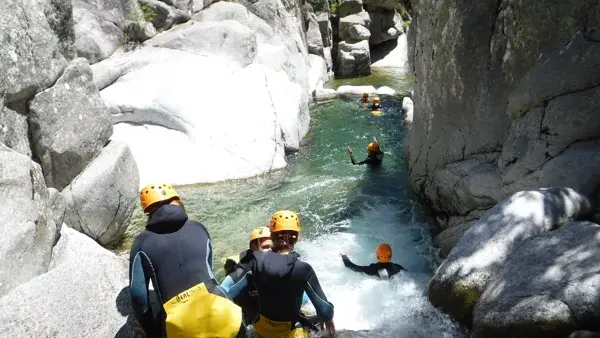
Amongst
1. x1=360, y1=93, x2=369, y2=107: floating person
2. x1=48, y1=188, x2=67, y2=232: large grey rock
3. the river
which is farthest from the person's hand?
x1=360, y1=93, x2=369, y2=107: floating person

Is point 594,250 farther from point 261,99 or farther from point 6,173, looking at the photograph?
point 261,99

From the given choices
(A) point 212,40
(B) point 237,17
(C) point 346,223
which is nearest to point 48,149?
(C) point 346,223

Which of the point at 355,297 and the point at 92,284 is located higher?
the point at 92,284

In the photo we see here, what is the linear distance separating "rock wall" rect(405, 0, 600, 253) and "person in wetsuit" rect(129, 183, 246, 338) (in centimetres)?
569

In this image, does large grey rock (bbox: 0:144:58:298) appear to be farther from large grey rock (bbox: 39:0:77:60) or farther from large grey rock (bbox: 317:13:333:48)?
large grey rock (bbox: 317:13:333:48)

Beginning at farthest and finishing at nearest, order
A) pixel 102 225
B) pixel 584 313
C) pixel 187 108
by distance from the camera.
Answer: pixel 187 108, pixel 102 225, pixel 584 313

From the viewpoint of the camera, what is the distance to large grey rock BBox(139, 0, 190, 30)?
18875mm

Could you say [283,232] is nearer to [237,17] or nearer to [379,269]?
[379,269]

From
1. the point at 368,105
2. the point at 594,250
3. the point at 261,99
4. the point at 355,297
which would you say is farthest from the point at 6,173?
the point at 368,105

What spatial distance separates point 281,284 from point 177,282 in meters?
1.10

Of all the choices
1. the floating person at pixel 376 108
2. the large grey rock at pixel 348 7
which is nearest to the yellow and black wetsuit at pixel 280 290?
the floating person at pixel 376 108

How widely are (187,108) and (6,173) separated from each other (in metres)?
9.37

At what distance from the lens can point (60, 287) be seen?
4.95 m

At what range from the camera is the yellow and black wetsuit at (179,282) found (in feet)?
13.2
